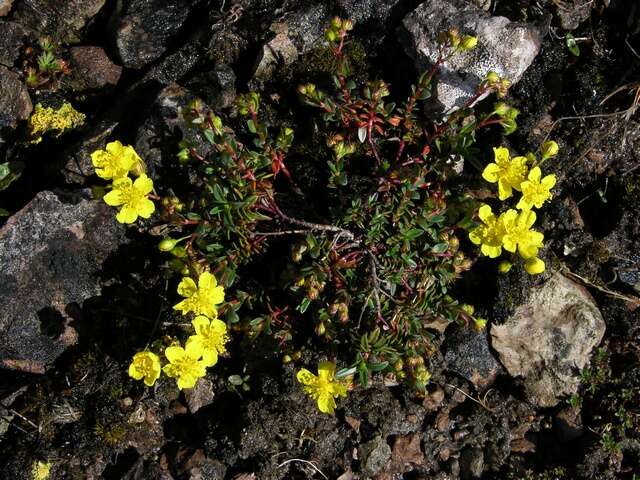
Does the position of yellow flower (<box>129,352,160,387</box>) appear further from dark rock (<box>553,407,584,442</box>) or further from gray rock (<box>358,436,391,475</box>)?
dark rock (<box>553,407,584,442</box>)

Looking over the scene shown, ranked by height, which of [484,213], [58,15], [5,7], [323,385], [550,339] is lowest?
Answer: [550,339]

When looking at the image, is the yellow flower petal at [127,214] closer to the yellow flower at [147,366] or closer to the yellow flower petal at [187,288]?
the yellow flower petal at [187,288]

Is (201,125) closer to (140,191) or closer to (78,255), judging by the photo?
(140,191)

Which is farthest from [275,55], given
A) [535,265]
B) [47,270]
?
[535,265]

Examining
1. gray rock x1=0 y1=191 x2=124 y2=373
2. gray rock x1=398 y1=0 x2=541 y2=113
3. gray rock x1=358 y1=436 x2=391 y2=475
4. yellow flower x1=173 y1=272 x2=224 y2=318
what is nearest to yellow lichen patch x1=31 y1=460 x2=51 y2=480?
gray rock x1=0 y1=191 x2=124 y2=373

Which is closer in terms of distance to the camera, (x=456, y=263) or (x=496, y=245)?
(x=496, y=245)

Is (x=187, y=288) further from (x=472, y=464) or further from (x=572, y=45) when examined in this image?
(x=572, y=45)

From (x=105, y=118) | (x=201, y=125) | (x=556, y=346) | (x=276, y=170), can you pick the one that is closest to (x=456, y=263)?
(x=556, y=346)
